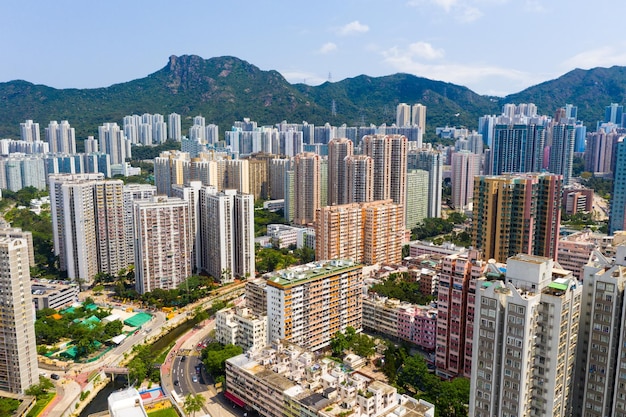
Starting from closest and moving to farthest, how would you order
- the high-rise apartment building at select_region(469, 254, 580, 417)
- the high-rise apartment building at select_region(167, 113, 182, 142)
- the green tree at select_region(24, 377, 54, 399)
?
the high-rise apartment building at select_region(469, 254, 580, 417) → the green tree at select_region(24, 377, 54, 399) → the high-rise apartment building at select_region(167, 113, 182, 142)

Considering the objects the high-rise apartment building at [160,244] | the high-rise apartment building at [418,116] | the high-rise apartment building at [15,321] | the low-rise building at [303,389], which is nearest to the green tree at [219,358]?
the low-rise building at [303,389]

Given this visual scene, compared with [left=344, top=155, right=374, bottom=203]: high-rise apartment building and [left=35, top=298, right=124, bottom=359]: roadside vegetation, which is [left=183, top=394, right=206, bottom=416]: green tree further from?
[left=344, top=155, right=374, bottom=203]: high-rise apartment building

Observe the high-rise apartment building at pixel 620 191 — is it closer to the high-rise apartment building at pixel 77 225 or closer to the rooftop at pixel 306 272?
the rooftop at pixel 306 272

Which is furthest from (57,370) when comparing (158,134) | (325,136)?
(158,134)

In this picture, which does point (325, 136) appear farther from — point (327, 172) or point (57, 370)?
point (57, 370)

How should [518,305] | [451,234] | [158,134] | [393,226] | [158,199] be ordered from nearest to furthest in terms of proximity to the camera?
[518,305] → [158,199] → [393,226] → [451,234] → [158,134]

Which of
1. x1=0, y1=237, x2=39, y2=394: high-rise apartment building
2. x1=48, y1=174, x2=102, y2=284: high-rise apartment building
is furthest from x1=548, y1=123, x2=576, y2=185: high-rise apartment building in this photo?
x1=0, y1=237, x2=39, y2=394: high-rise apartment building
